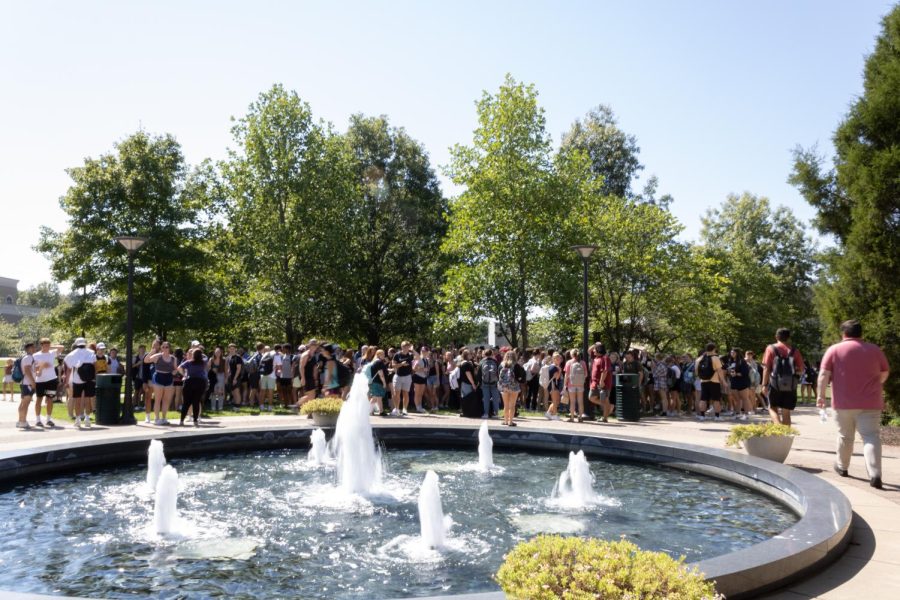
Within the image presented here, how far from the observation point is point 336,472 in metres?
10.7

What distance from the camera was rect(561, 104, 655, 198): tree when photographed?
46.1 metres

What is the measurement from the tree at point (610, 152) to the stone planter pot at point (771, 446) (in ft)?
123

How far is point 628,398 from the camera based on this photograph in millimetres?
17953

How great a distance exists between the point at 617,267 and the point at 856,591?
89.4 feet

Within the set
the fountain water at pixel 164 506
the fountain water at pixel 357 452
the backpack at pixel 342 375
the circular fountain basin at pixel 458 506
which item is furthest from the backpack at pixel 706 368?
the fountain water at pixel 164 506

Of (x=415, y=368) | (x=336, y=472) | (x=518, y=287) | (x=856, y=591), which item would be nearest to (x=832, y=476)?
(x=856, y=591)

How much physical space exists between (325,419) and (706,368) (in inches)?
414

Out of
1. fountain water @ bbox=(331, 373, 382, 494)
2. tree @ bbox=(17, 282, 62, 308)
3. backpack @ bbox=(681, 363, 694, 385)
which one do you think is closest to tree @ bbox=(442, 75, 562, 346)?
backpack @ bbox=(681, 363, 694, 385)

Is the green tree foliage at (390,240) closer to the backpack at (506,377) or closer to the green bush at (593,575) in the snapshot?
the backpack at (506,377)

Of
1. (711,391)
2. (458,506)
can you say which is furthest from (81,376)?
(711,391)

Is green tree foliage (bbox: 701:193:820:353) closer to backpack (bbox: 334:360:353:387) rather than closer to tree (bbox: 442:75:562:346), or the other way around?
tree (bbox: 442:75:562:346)

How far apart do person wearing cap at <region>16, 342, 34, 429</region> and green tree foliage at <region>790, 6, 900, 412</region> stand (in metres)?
19.0

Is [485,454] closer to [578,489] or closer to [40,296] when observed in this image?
[578,489]

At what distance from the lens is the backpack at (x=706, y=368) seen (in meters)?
17.9
